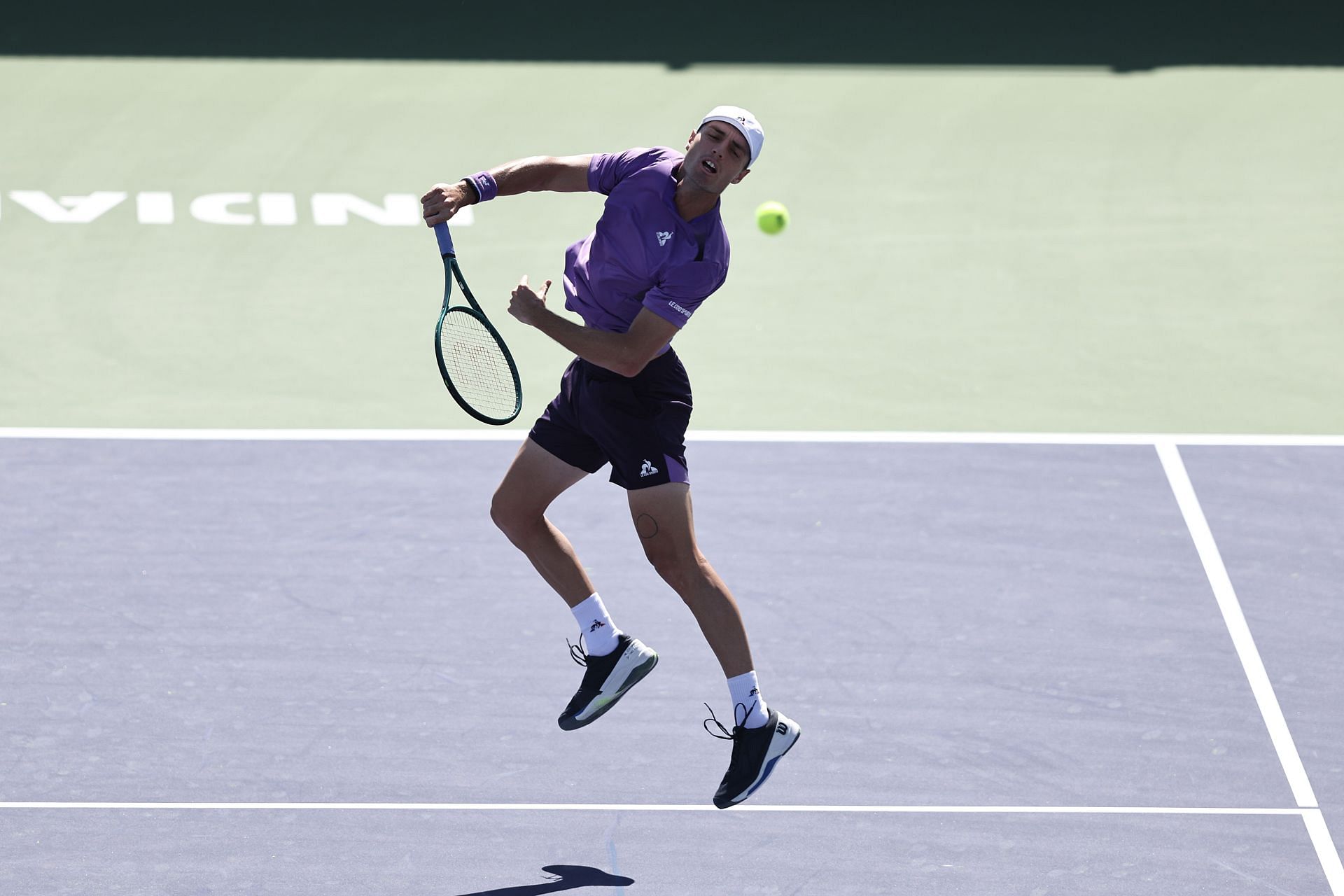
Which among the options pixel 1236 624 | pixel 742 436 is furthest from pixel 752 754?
pixel 742 436

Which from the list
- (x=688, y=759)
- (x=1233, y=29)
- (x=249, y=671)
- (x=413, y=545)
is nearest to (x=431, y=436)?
(x=413, y=545)

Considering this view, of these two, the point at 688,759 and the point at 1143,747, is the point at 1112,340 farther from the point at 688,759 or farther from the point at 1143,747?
the point at 688,759

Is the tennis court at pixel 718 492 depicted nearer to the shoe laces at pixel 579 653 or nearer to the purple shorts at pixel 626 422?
the shoe laces at pixel 579 653

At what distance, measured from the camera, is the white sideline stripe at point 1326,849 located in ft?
23.4

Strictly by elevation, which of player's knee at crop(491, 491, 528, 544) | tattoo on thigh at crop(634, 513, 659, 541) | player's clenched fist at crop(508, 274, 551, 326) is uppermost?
player's clenched fist at crop(508, 274, 551, 326)

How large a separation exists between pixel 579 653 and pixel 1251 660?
291 cm

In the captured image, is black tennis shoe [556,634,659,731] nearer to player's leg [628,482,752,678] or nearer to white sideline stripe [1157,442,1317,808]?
player's leg [628,482,752,678]

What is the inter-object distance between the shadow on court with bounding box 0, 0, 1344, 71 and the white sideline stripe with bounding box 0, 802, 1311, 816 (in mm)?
8709

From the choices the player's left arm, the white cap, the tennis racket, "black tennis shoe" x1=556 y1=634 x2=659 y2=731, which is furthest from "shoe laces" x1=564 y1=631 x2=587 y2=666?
the white cap

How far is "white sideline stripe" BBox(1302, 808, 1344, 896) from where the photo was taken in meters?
7.13

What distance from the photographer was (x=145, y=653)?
335 inches

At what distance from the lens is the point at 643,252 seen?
22.9 ft

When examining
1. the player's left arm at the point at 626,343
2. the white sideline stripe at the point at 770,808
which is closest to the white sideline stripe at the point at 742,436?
the white sideline stripe at the point at 770,808

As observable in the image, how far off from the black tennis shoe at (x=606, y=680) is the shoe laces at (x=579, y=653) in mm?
23
